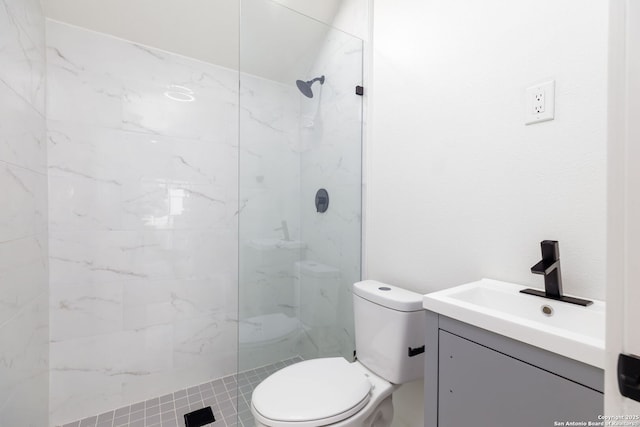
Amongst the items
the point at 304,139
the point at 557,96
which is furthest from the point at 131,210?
the point at 557,96

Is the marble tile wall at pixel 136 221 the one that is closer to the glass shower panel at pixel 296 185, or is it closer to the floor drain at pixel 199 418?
the floor drain at pixel 199 418

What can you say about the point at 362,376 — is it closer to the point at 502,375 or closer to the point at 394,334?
the point at 394,334

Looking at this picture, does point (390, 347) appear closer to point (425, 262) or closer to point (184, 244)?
point (425, 262)

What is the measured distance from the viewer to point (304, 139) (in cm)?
164

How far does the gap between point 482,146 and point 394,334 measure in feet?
2.69

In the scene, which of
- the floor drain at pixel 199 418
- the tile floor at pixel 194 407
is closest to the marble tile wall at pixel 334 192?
the tile floor at pixel 194 407

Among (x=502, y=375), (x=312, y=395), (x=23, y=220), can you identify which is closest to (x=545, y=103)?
(x=502, y=375)

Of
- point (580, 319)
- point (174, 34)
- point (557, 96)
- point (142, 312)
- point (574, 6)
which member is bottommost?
point (142, 312)

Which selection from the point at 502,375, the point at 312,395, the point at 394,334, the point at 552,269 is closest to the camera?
the point at 502,375

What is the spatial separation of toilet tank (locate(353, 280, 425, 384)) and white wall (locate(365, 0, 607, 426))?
0.19 m

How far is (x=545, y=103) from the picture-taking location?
0.95 m

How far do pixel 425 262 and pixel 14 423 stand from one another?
1.86 metres

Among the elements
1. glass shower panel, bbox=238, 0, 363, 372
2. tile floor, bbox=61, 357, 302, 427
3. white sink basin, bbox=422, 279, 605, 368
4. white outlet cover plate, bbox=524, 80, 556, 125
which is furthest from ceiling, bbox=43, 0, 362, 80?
tile floor, bbox=61, 357, 302, 427

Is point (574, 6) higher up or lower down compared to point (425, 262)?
higher up
